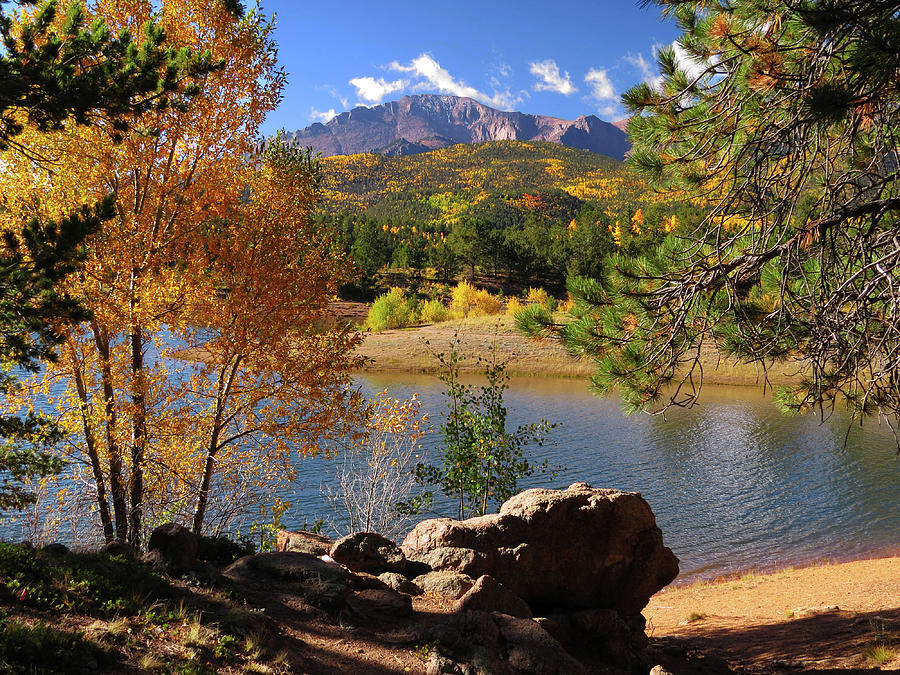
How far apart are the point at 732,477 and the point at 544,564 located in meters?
15.8

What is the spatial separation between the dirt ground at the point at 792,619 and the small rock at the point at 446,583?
390 centimetres

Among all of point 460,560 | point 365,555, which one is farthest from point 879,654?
point 365,555

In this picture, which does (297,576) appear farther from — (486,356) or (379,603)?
(486,356)

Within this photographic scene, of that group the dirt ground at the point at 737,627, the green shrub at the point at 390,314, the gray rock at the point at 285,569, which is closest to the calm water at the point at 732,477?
the dirt ground at the point at 737,627

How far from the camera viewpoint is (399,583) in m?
7.57

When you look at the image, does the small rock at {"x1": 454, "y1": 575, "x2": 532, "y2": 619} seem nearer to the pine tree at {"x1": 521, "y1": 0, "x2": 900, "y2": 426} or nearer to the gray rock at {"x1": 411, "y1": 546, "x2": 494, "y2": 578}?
the gray rock at {"x1": 411, "y1": 546, "x2": 494, "y2": 578}

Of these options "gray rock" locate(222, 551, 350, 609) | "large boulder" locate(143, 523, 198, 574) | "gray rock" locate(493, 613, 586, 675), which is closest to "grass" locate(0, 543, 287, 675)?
"large boulder" locate(143, 523, 198, 574)

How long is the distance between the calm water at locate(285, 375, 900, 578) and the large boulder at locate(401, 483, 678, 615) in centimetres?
677

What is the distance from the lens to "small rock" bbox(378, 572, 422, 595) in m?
7.52

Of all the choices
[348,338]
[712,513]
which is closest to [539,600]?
[348,338]

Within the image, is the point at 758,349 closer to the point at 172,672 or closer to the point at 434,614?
the point at 434,614

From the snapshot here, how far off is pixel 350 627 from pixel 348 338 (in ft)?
21.7

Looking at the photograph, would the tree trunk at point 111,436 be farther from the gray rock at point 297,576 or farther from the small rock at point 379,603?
the small rock at point 379,603

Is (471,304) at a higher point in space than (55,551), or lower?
higher
